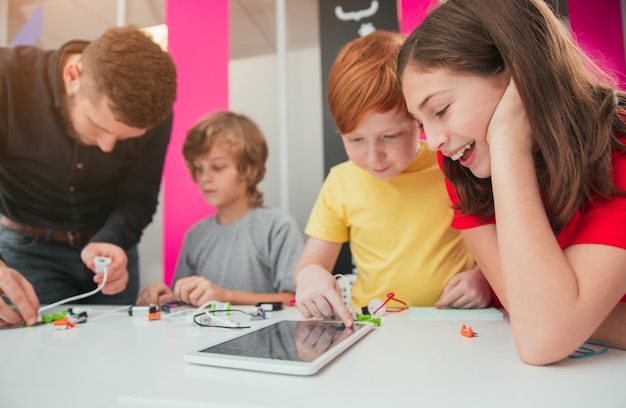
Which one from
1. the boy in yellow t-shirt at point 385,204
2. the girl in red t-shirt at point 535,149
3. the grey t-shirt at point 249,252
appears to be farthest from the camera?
the grey t-shirt at point 249,252

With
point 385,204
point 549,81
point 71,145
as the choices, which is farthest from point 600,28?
point 71,145

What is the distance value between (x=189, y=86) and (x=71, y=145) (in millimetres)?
497

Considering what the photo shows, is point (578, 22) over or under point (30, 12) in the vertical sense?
under

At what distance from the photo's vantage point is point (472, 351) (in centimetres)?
51

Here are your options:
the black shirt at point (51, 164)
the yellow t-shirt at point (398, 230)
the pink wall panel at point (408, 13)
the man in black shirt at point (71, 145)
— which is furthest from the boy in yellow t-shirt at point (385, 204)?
the black shirt at point (51, 164)

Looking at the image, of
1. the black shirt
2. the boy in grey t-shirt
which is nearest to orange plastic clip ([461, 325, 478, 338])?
the boy in grey t-shirt

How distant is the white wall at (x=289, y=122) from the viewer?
1562mm

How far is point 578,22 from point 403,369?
1.48 meters

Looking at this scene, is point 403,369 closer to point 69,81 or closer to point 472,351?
point 472,351

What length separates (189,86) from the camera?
5.32 feet

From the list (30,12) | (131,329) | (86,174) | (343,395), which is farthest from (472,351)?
(30,12)

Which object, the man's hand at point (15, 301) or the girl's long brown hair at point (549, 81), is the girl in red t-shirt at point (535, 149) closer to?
the girl's long brown hair at point (549, 81)

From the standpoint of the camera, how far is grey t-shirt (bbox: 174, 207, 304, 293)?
55.6 inches

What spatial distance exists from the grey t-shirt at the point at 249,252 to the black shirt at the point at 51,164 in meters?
0.24
